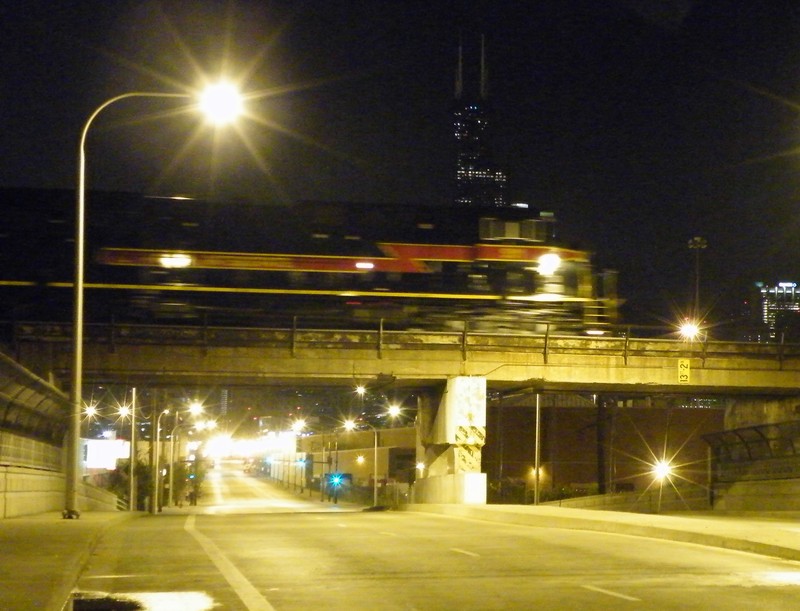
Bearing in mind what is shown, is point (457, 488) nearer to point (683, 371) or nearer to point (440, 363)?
point (440, 363)

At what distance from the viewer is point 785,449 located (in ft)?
127

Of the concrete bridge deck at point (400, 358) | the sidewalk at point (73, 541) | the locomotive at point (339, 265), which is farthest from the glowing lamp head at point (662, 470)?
the sidewalk at point (73, 541)

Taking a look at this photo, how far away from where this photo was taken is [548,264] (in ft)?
118

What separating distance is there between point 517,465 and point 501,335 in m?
38.3

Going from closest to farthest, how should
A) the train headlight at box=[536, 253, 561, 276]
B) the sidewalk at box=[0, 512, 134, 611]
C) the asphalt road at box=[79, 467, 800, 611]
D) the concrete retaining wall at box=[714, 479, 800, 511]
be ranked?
1. the sidewalk at box=[0, 512, 134, 611]
2. the asphalt road at box=[79, 467, 800, 611]
3. the train headlight at box=[536, 253, 561, 276]
4. the concrete retaining wall at box=[714, 479, 800, 511]

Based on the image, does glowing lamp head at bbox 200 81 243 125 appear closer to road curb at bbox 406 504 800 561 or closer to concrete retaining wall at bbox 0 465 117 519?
concrete retaining wall at bbox 0 465 117 519

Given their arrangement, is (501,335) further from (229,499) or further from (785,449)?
(229,499)

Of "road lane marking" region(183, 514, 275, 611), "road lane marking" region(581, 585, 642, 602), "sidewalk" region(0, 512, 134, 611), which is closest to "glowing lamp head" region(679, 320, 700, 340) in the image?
"sidewalk" region(0, 512, 134, 611)

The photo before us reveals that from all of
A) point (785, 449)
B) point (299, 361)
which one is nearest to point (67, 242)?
point (299, 361)

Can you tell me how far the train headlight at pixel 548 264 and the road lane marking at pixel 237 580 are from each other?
19853 mm

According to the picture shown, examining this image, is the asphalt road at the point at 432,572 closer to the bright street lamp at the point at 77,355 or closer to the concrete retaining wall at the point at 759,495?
the bright street lamp at the point at 77,355

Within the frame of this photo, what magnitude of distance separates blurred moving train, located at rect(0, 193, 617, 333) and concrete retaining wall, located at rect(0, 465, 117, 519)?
623cm

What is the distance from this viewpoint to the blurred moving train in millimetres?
34125

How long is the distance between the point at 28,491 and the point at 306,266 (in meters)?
12.2
